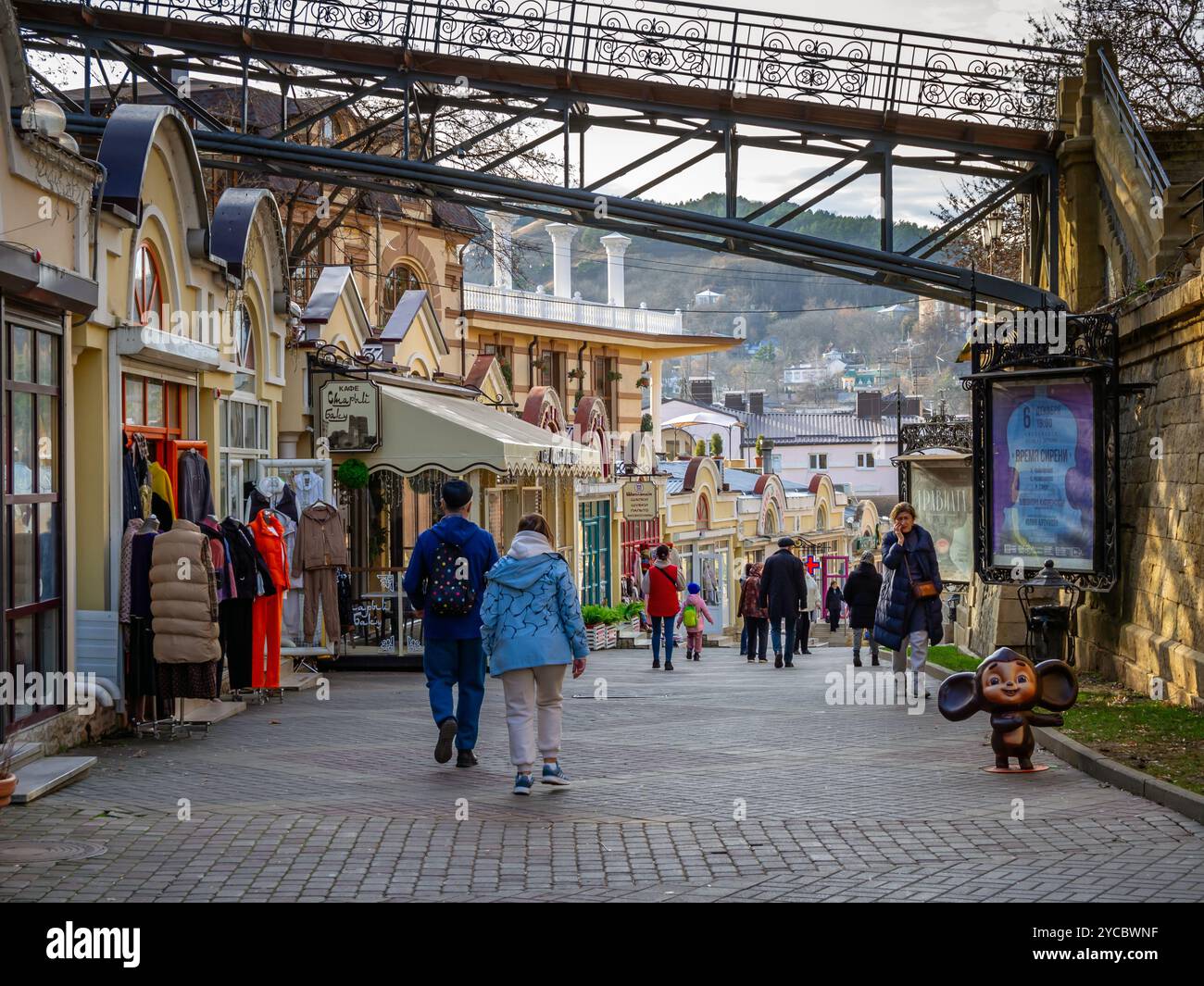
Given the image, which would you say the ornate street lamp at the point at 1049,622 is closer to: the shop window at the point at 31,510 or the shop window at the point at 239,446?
the shop window at the point at 239,446

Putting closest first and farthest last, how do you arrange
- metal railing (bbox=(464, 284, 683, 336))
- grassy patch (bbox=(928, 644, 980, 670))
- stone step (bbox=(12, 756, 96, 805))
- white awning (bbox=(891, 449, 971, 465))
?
1. stone step (bbox=(12, 756, 96, 805))
2. grassy patch (bbox=(928, 644, 980, 670))
3. white awning (bbox=(891, 449, 971, 465))
4. metal railing (bbox=(464, 284, 683, 336))

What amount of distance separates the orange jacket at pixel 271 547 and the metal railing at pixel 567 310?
22.9 meters

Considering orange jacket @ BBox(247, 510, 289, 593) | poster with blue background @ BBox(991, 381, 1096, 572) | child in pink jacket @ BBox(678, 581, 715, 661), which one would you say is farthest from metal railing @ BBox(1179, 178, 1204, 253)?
child in pink jacket @ BBox(678, 581, 715, 661)

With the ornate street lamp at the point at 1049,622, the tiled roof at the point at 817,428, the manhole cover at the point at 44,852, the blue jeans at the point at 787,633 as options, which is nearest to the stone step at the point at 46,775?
the manhole cover at the point at 44,852

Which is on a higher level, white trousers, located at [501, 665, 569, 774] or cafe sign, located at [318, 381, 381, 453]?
cafe sign, located at [318, 381, 381, 453]

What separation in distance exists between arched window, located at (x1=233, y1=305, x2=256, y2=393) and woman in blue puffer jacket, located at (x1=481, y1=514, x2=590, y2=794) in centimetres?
734

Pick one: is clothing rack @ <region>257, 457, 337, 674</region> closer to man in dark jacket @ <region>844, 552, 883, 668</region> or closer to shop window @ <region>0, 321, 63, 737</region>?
shop window @ <region>0, 321, 63, 737</region>

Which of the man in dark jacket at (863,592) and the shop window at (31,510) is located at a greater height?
the shop window at (31,510)

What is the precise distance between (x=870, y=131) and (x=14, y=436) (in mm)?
11677

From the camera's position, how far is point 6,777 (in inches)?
352

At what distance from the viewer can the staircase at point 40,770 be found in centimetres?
936

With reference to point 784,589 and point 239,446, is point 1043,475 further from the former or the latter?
point 239,446

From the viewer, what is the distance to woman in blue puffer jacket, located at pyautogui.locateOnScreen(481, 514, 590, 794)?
9.80 m
